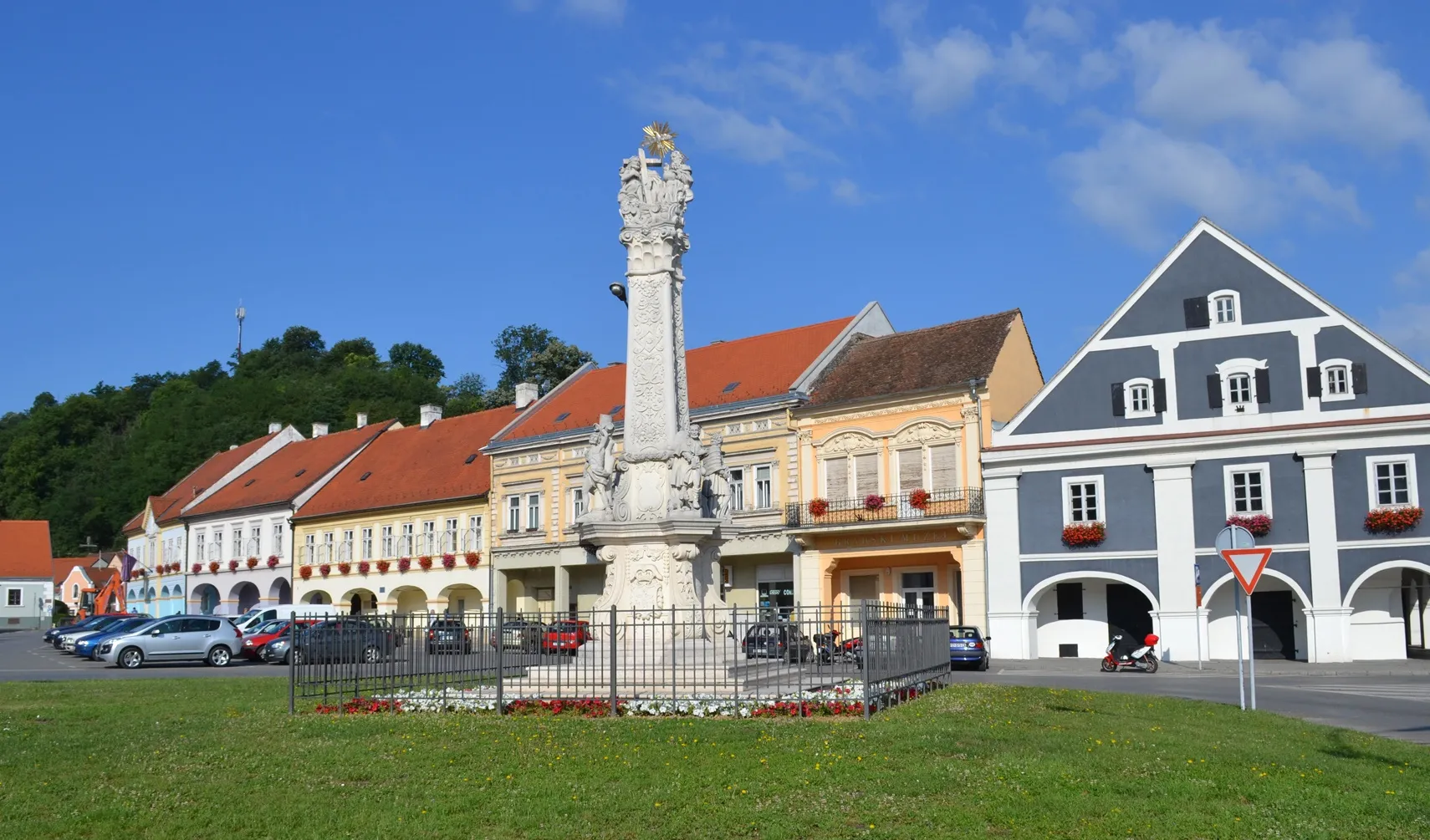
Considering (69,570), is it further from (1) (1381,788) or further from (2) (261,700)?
(1) (1381,788)

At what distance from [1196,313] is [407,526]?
3258 centimetres

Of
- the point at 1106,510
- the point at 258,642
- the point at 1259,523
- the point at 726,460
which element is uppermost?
the point at 726,460

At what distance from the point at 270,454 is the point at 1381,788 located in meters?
66.8

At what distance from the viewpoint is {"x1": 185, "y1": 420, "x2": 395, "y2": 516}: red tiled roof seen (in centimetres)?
6106

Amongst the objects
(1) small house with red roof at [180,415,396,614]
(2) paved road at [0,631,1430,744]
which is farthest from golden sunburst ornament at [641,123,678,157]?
(1) small house with red roof at [180,415,396,614]

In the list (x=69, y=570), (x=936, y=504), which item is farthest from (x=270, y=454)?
(x=936, y=504)

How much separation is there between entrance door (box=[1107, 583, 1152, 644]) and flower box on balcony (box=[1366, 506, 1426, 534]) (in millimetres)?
6242

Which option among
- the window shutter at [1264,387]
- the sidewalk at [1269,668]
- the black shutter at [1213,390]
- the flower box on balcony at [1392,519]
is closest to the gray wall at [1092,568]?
the sidewalk at [1269,668]

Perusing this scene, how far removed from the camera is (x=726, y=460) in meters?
41.0

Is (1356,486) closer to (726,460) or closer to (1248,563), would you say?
(726,460)

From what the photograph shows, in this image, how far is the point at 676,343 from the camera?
19047 mm

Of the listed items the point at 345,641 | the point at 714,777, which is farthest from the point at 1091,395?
the point at 714,777

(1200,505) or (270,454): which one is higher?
(270,454)

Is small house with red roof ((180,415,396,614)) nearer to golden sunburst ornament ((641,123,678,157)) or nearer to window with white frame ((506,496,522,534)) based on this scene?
window with white frame ((506,496,522,534))
